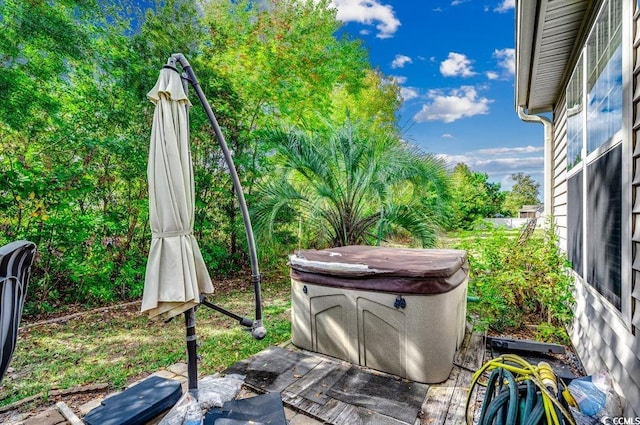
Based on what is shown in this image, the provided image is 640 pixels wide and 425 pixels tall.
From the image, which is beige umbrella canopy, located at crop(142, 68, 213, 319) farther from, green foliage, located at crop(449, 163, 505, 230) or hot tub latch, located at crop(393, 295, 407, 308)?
green foliage, located at crop(449, 163, 505, 230)

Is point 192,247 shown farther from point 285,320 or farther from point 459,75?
point 459,75

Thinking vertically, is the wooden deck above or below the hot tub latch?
below


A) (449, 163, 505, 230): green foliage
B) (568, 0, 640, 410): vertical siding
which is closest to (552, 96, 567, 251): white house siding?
(449, 163, 505, 230): green foliage

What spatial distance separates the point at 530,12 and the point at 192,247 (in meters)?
3.03

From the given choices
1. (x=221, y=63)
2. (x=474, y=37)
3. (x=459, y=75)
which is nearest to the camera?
(x=221, y=63)

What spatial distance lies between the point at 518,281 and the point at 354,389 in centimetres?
214

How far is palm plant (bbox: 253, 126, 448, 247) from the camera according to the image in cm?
546

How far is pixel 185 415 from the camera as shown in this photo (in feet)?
6.43

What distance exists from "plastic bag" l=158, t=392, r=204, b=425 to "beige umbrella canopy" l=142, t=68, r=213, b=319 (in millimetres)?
572

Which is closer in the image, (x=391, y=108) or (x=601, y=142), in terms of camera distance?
(x=601, y=142)

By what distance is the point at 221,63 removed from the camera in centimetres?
648

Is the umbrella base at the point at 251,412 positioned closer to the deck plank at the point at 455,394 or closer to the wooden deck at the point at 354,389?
the wooden deck at the point at 354,389

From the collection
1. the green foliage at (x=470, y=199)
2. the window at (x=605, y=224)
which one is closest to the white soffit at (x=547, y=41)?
the window at (x=605, y=224)

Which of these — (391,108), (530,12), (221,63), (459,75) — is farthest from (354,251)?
(459,75)
